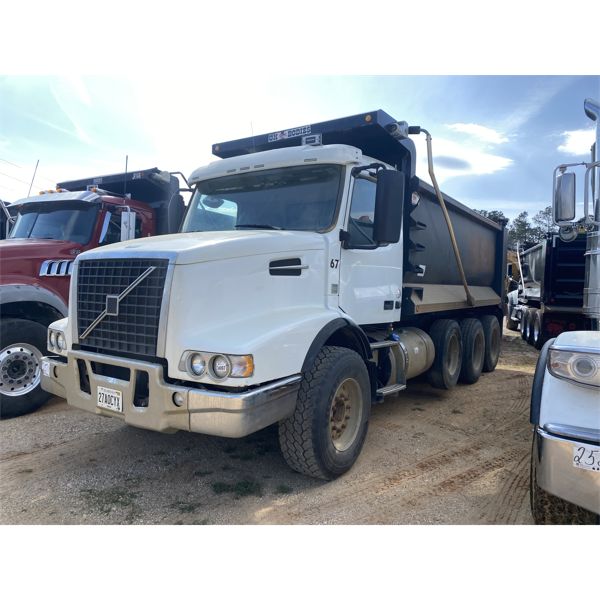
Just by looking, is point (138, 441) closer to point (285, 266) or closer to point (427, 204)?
point (285, 266)

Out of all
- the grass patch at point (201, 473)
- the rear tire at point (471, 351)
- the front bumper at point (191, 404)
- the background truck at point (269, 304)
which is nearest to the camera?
the front bumper at point (191, 404)

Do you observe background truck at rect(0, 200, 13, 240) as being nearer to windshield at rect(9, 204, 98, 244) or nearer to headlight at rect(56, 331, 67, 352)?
windshield at rect(9, 204, 98, 244)

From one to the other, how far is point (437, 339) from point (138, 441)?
4209 mm

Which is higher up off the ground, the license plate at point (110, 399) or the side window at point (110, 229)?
the side window at point (110, 229)

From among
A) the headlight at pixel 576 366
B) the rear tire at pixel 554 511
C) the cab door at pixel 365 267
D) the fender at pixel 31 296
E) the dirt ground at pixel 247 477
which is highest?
the cab door at pixel 365 267

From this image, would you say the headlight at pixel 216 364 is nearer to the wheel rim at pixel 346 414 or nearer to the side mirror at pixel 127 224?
the wheel rim at pixel 346 414

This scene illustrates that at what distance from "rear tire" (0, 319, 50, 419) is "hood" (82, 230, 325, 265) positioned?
2.23 metres

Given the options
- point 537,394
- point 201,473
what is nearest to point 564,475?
point 537,394

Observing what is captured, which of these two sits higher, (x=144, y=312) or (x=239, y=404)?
(x=144, y=312)

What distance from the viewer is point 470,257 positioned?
800 cm

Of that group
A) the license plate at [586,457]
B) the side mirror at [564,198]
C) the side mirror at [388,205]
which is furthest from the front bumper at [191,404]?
the side mirror at [564,198]

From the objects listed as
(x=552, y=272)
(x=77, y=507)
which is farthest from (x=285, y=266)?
(x=552, y=272)

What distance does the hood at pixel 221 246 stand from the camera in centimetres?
319

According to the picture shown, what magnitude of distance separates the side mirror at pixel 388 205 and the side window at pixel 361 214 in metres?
0.31
